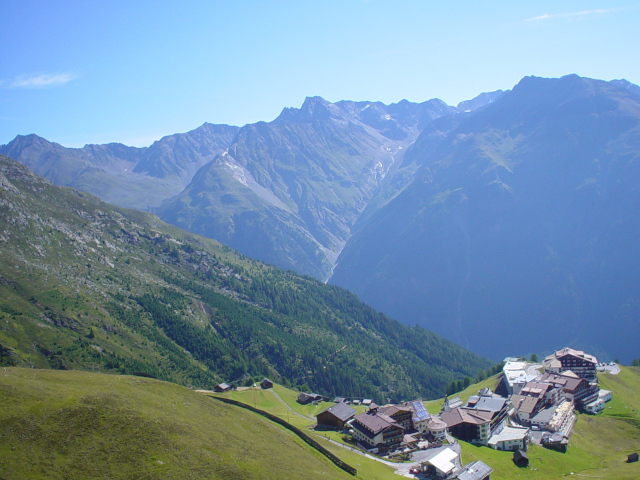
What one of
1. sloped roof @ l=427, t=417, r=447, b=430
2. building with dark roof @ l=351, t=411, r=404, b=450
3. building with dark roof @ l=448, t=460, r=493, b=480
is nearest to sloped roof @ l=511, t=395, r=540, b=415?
sloped roof @ l=427, t=417, r=447, b=430

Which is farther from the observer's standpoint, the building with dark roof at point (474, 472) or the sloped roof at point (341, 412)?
the sloped roof at point (341, 412)

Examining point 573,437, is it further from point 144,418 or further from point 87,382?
point 87,382

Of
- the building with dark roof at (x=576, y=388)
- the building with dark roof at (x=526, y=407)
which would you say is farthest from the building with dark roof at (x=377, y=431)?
the building with dark roof at (x=576, y=388)

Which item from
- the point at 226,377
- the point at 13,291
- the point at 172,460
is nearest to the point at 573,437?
the point at 172,460

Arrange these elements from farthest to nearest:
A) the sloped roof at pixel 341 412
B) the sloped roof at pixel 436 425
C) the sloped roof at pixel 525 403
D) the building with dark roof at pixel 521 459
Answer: the sloped roof at pixel 525 403
the sloped roof at pixel 341 412
the sloped roof at pixel 436 425
the building with dark roof at pixel 521 459

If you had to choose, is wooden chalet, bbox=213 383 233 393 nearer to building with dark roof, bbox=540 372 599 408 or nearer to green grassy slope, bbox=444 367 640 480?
green grassy slope, bbox=444 367 640 480

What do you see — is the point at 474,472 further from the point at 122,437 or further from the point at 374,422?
the point at 122,437

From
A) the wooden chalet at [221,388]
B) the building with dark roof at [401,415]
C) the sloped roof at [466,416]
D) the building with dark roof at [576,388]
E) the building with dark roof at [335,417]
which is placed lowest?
the wooden chalet at [221,388]

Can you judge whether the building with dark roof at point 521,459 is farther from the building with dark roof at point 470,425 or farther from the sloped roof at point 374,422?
the sloped roof at point 374,422

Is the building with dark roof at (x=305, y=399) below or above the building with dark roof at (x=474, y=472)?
below
